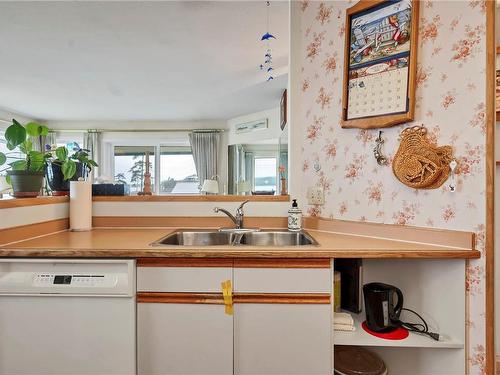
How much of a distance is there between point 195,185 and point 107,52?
3.24 meters

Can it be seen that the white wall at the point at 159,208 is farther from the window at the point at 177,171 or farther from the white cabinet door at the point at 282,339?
the window at the point at 177,171

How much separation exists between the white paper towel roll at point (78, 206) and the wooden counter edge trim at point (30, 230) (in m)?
0.05

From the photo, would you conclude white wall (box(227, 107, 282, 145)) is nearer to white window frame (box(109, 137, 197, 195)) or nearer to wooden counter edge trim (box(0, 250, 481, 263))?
white window frame (box(109, 137, 197, 195))

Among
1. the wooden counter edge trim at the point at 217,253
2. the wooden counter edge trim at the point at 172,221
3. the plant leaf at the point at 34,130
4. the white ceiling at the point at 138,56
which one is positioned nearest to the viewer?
the wooden counter edge trim at the point at 217,253

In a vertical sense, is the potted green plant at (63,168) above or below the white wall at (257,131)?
below

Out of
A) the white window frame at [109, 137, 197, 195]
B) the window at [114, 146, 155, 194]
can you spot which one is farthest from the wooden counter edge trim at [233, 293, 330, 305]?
the window at [114, 146, 155, 194]

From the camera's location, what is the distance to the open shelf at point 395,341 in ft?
3.57

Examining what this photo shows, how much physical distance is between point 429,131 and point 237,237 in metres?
1.05

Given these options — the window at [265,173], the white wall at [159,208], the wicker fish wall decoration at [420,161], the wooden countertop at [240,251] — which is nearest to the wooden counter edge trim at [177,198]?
the white wall at [159,208]

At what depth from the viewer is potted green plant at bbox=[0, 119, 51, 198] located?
1353mm

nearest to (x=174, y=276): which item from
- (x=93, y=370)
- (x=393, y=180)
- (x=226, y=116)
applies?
(x=93, y=370)

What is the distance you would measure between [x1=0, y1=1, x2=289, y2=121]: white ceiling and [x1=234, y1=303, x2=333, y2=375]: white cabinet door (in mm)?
2136

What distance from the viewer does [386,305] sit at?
118cm

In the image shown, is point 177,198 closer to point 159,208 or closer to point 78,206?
point 159,208
